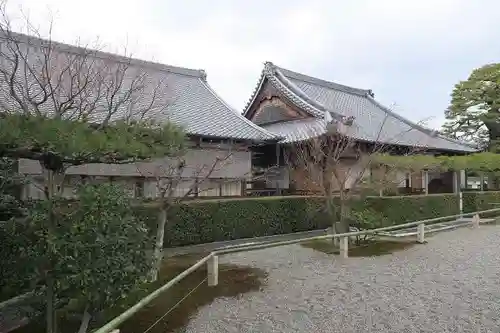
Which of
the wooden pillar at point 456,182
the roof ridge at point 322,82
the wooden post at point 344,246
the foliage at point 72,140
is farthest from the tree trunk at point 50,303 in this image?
the wooden pillar at point 456,182

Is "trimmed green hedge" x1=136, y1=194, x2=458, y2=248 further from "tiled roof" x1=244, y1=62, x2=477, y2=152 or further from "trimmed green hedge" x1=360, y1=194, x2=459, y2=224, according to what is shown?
"tiled roof" x1=244, y1=62, x2=477, y2=152

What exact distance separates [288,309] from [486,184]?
27902 mm

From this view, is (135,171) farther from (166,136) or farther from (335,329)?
(335,329)

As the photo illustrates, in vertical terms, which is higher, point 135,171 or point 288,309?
point 135,171

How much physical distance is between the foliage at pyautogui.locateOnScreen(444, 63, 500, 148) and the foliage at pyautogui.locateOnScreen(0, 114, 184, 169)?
29120mm

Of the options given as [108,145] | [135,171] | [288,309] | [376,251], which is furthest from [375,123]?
[108,145]

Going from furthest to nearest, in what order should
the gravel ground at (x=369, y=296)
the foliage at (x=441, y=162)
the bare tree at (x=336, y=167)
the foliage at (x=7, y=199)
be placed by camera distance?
the foliage at (x=441, y=162), the bare tree at (x=336, y=167), the foliage at (x=7, y=199), the gravel ground at (x=369, y=296)

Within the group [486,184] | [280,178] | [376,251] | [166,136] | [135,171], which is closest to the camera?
[166,136]

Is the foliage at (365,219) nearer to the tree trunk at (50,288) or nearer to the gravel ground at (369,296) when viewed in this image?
the gravel ground at (369,296)

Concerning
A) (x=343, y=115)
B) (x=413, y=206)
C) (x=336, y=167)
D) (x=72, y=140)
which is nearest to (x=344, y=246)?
(x=336, y=167)

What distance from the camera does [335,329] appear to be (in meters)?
5.39

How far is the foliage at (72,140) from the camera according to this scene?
4348 millimetres

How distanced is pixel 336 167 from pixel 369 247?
8.08 ft

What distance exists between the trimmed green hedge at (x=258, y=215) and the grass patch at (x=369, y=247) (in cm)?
178
